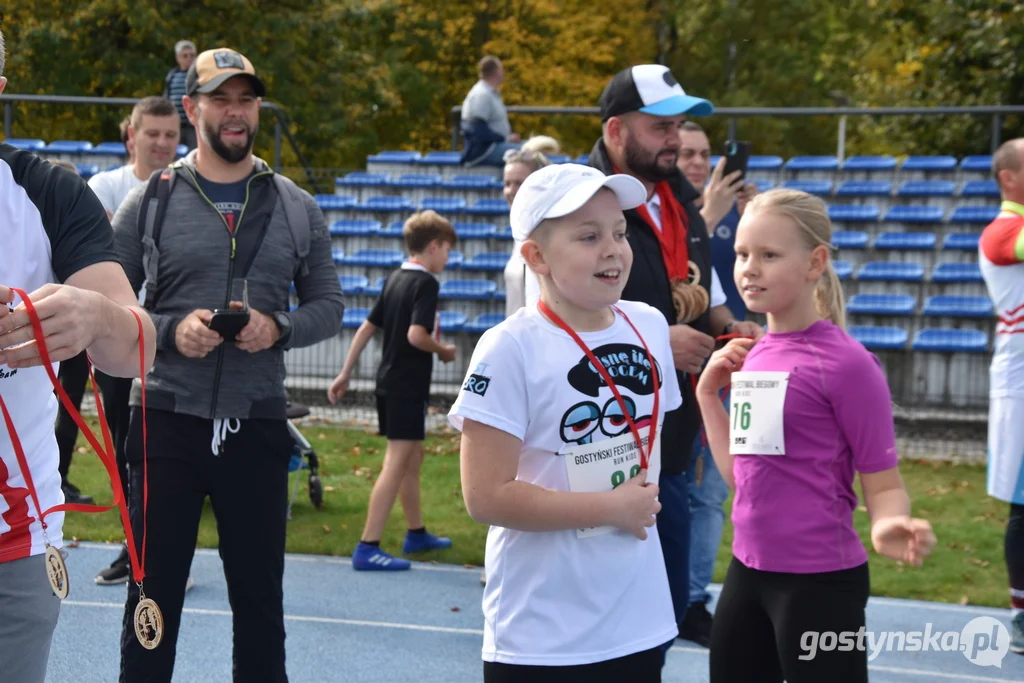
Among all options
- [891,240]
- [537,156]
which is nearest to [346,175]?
[891,240]

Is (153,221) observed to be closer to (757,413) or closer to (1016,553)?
(757,413)

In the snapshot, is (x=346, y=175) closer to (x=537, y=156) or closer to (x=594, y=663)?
(x=537, y=156)

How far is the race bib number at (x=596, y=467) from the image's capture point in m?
2.89

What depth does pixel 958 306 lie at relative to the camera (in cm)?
1337

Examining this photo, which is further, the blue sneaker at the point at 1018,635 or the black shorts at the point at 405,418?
the black shorts at the point at 405,418

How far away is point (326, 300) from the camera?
4.40 m

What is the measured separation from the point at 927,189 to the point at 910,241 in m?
1.52

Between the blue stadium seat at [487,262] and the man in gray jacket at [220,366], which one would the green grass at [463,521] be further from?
the blue stadium seat at [487,262]

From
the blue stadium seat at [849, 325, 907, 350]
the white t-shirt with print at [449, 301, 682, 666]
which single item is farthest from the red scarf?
the blue stadium seat at [849, 325, 907, 350]

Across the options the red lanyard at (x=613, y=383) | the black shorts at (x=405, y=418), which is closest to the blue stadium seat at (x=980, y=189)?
the black shorts at (x=405, y=418)

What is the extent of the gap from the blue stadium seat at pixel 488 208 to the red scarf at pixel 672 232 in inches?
440

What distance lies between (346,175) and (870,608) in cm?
1247

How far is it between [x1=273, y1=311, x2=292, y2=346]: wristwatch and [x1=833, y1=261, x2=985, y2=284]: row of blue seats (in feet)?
34.8

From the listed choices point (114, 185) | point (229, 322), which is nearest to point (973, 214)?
point (114, 185)
